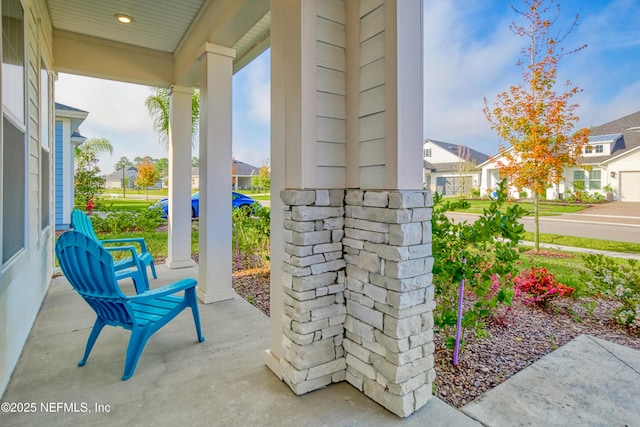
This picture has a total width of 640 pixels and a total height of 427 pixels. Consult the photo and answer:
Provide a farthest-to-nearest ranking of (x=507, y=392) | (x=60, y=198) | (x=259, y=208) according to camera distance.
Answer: (x=60, y=198), (x=259, y=208), (x=507, y=392)

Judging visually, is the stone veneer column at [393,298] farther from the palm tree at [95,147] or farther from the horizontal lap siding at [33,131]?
the palm tree at [95,147]

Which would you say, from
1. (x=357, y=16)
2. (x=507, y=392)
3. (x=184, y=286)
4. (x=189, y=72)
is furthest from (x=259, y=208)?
(x=507, y=392)

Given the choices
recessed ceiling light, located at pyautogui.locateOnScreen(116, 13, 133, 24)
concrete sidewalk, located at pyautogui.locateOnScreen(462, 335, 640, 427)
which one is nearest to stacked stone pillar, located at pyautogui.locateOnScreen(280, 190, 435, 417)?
concrete sidewalk, located at pyautogui.locateOnScreen(462, 335, 640, 427)

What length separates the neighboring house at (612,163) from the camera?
327 cm

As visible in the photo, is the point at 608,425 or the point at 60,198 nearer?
→ the point at 608,425

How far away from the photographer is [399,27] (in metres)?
1.70

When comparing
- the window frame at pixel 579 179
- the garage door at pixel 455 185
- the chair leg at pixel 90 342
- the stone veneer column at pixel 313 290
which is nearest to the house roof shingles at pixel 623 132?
the window frame at pixel 579 179

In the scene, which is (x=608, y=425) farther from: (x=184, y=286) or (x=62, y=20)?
(x=62, y=20)

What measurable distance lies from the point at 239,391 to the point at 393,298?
42.6 inches

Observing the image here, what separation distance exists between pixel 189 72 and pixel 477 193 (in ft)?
13.3

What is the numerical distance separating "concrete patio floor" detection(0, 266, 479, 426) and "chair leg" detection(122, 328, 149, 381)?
53 millimetres

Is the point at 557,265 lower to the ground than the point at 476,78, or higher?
lower

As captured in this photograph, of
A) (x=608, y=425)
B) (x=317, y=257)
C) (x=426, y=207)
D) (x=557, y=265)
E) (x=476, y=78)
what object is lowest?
(x=608, y=425)

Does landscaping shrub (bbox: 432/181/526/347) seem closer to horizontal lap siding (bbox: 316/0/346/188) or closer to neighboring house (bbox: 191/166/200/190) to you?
horizontal lap siding (bbox: 316/0/346/188)
